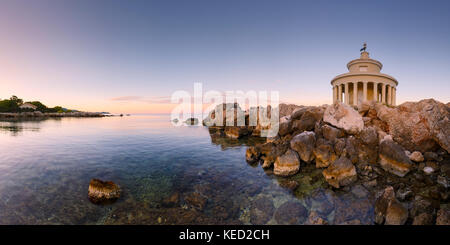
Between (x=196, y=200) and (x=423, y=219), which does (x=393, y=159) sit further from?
(x=196, y=200)

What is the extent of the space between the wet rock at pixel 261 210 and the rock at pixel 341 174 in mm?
4154

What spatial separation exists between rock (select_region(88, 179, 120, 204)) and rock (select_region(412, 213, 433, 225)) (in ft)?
40.9

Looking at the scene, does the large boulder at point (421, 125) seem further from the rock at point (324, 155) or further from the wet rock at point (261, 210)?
the wet rock at point (261, 210)

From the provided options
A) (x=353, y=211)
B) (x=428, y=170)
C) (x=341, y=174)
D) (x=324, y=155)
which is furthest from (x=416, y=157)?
(x=353, y=211)

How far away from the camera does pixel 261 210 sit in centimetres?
797

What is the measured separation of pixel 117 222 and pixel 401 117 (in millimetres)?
19341

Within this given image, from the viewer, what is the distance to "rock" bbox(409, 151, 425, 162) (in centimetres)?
1055

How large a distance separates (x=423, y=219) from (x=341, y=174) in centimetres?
382

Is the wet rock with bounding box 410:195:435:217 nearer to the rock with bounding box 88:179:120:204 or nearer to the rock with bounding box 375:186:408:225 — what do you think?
the rock with bounding box 375:186:408:225

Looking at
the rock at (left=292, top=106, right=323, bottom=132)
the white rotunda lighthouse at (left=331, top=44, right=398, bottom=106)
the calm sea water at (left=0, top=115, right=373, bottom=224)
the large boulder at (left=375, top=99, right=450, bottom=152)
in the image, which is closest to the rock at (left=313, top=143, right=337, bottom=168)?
the calm sea water at (left=0, top=115, right=373, bottom=224)

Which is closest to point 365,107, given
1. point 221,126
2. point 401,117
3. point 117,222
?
point 401,117
